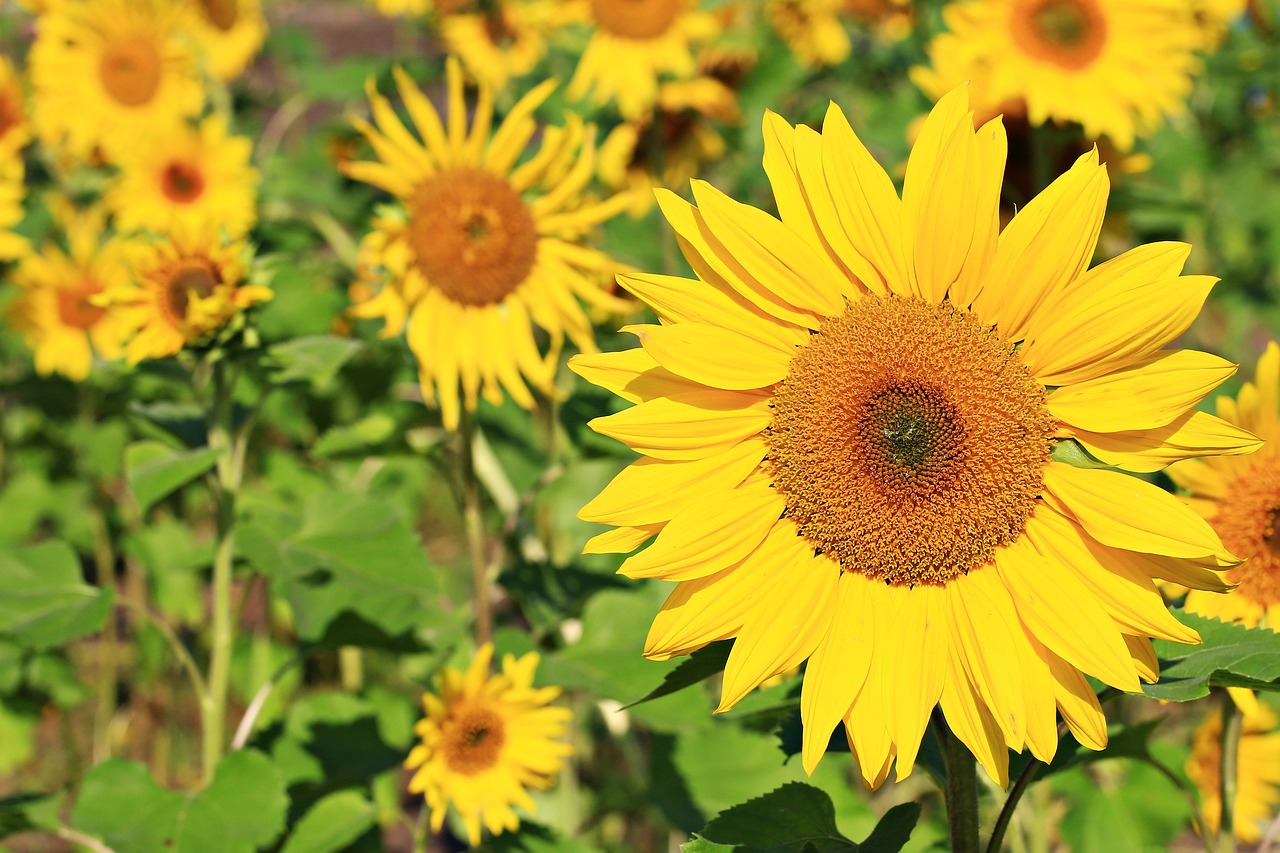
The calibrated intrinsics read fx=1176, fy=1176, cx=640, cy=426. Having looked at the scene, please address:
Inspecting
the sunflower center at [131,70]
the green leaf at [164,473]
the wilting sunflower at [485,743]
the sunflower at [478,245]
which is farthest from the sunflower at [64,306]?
the wilting sunflower at [485,743]

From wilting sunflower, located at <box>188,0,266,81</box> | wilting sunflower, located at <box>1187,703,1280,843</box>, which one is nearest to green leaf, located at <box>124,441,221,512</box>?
wilting sunflower, located at <box>1187,703,1280,843</box>

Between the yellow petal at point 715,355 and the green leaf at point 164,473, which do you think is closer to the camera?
the yellow petal at point 715,355

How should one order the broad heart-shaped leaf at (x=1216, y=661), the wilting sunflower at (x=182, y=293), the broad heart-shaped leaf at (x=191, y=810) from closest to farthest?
the broad heart-shaped leaf at (x=1216, y=661) < the broad heart-shaped leaf at (x=191, y=810) < the wilting sunflower at (x=182, y=293)

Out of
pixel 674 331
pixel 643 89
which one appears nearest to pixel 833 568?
pixel 674 331

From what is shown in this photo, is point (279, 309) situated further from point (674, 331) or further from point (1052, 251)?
point (1052, 251)

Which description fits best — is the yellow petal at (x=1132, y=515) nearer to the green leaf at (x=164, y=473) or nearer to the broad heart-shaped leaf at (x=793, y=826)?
the broad heart-shaped leaf at (x=793, y=826)

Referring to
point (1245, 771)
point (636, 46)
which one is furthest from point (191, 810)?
point (636, 46)
